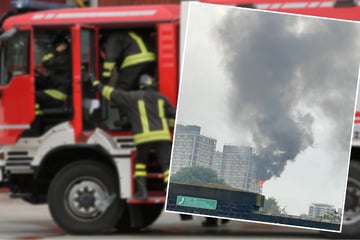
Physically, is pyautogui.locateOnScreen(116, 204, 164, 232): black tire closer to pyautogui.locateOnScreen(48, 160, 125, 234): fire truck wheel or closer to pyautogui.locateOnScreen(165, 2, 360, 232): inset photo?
pyautogui.locateOnScreen(48, 160, 125, 234): fire truck wheel

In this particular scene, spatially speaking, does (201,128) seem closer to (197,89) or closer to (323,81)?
(197,89)

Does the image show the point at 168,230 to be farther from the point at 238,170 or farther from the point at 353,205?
the point at 238,170

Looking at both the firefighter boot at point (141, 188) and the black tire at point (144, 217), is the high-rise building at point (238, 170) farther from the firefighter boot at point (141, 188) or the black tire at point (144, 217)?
the black tire at point (144, 217)

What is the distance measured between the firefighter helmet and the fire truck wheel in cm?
115

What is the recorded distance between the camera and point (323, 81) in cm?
652

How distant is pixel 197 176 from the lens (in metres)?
6.25

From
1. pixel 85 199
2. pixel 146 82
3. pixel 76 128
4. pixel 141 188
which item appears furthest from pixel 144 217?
pixel 146 82

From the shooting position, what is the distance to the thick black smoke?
636 centimetres

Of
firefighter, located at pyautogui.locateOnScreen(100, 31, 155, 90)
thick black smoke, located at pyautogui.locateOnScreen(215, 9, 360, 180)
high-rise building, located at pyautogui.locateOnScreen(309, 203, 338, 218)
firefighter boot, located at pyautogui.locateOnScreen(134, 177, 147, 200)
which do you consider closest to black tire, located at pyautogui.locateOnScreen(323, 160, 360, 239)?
firefighter boot, located at pyautogui.locateOnScreen(134, 177, 147, 200)

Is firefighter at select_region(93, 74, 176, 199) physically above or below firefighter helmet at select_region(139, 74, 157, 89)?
below

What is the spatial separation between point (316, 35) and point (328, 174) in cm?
99

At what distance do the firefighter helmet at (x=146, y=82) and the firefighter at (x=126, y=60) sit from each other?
0.14m

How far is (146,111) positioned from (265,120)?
14.0 ft

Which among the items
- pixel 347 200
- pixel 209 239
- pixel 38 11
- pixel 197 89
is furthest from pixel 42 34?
pixel 197 89
